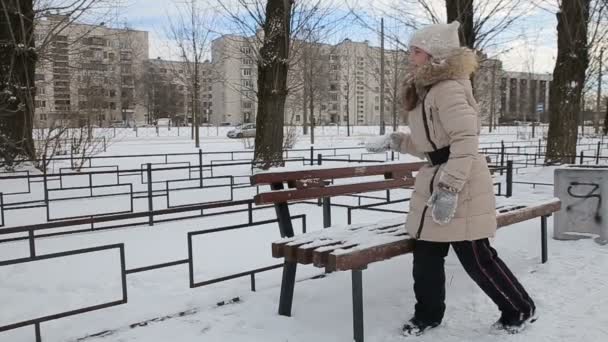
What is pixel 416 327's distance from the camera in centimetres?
332

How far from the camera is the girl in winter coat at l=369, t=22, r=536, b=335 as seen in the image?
115 inches

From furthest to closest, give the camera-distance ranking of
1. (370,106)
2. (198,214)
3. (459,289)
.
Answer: (370,106), (198,214), (459,289)

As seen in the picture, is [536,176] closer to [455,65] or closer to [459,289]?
[459,289]

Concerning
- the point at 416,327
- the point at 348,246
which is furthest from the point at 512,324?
the point at 348,246

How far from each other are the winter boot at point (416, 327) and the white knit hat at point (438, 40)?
163 centimetres

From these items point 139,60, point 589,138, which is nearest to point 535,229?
point 589,138

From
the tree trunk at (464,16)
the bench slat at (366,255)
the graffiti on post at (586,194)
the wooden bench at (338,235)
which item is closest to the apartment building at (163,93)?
the tree trunk at (464,16)

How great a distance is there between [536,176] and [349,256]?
1123 cm

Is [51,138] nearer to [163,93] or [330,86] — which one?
[330,86]

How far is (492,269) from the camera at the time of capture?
3217 mm

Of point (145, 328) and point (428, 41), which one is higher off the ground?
point (428, 41)

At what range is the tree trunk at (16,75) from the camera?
10906 millimetres

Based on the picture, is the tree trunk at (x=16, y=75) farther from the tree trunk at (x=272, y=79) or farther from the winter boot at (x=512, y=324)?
the winter boot at (x=512, y=324)

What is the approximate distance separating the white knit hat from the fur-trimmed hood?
0.04 meters
